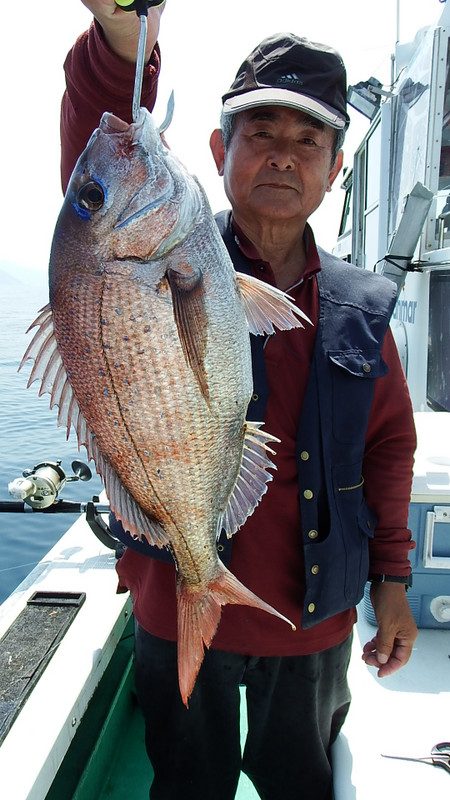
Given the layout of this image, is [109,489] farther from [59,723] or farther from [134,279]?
[59,723]

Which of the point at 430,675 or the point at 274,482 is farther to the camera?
the point at 430,675

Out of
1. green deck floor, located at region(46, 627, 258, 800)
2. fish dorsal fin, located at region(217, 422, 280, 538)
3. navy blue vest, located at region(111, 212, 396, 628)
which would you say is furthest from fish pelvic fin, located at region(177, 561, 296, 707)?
green deck floor, located at region(46, 627, 258, 800)

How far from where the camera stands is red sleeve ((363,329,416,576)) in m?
1.99

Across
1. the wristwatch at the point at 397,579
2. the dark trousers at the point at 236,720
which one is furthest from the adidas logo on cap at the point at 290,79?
the dark trousers at the point at 236,720

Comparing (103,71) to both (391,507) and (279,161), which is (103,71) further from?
(391,507)

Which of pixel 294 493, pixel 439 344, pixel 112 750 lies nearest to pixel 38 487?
pixel 112 750

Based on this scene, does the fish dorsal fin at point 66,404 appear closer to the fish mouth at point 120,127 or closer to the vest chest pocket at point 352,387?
the fish mouth at point 120,127

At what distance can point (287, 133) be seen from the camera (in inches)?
68.0

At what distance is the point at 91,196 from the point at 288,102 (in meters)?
0.66

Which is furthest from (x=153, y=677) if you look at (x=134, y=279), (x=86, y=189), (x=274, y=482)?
(x=86, y=189)

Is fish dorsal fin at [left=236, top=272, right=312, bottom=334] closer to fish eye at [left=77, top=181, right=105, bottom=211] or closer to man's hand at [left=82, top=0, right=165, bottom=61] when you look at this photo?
fish eye at [left=77, top=181, right=105, bottom=211]

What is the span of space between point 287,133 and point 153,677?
1.77 metres

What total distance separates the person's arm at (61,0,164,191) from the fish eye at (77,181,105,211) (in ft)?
0.98

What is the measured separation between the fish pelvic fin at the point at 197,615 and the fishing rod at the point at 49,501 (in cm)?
150
